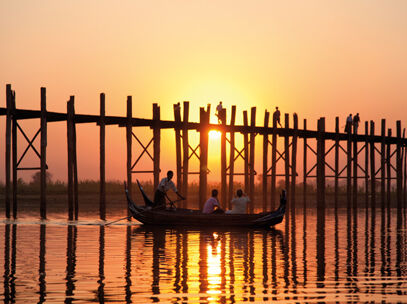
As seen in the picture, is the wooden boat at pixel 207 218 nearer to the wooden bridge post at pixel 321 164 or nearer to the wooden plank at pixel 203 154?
the wooden plank at pixel 203 154

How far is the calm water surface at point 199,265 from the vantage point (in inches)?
450

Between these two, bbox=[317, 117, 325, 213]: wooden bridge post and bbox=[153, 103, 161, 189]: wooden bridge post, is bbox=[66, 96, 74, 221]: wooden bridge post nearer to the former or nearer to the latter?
bbox=[153, 103, 161, 189]: wooden bridge post

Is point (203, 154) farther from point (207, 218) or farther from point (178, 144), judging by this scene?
point (207, 218)

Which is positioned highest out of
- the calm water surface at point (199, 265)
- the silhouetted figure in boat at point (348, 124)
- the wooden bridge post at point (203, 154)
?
the silhouetted figure in boat at point (348, 124)

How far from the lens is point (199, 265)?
14.8 metres

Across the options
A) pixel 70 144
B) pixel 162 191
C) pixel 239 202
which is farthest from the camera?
pixel 70 144

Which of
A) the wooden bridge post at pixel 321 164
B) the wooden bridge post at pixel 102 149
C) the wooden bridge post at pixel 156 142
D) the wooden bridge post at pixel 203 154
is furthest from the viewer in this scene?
the wooden bridge post at pixel 321 164

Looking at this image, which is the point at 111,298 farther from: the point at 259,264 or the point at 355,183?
the point at 355,183

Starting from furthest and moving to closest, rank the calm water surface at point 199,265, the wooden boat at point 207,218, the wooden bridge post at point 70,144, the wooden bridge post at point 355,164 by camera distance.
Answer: the wooden bridge post at point 355,164 < the wooden bridge post at point 70,144 < the wooden boat at point 207,218 < the calm water surface at point 199,265

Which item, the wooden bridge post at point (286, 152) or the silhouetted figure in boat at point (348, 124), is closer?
the wooden bridge post at point (286, 152)

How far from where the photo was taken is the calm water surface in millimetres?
11438

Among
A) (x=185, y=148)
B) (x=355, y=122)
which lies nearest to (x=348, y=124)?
(x=355, y=122)

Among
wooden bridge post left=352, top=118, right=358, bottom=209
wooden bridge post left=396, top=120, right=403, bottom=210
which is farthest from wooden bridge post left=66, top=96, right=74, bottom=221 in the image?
wooden bridge post left=396, top=120, right=403, bottom=210

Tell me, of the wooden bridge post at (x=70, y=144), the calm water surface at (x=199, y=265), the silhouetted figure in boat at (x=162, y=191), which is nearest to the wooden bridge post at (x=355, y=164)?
the calm water surface at (x=199, y=265)
